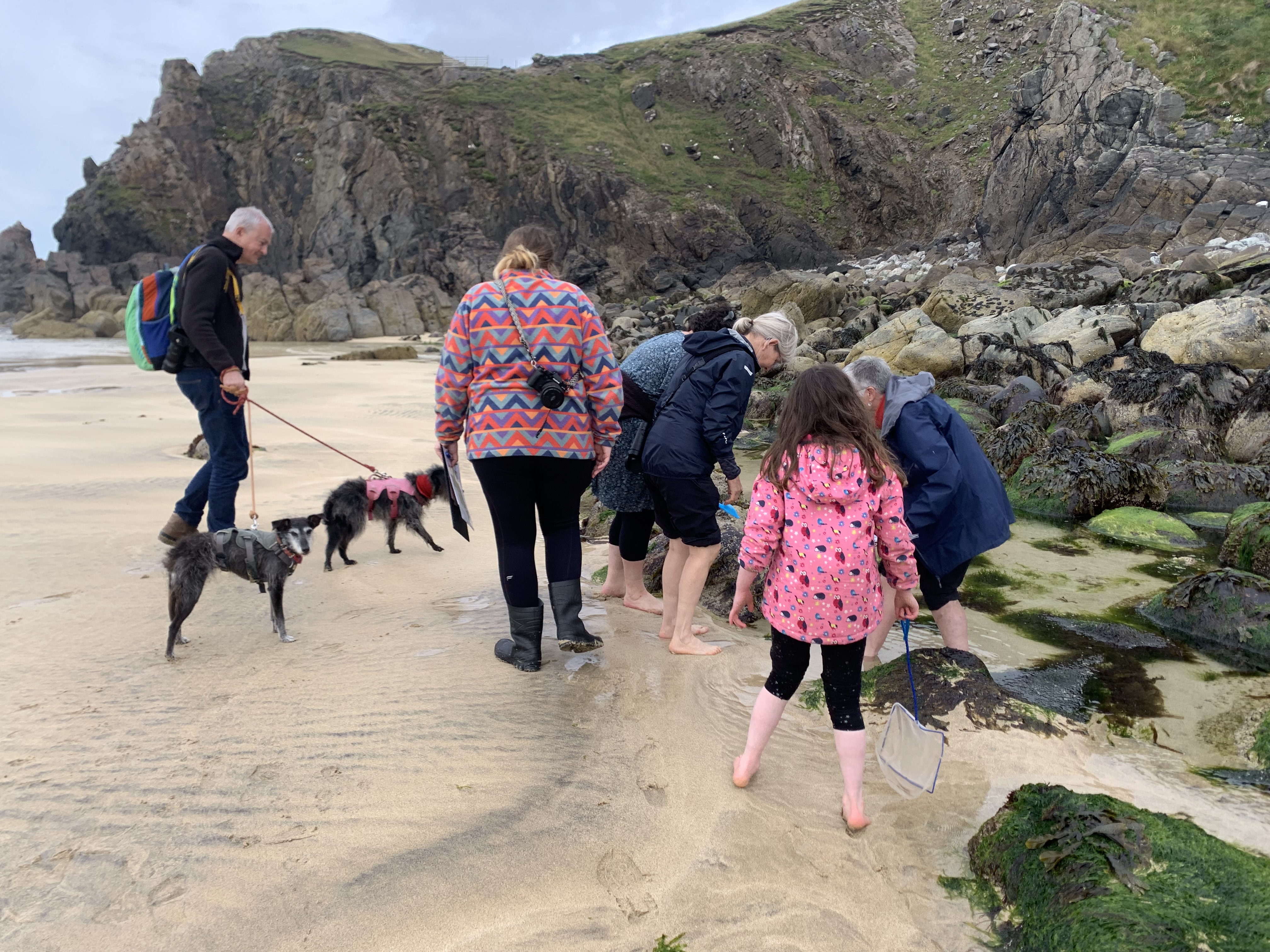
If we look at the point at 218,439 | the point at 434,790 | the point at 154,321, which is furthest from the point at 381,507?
the point at 434,790

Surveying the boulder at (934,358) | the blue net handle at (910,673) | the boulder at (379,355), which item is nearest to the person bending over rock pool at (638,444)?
the blue net handle at (910,673)

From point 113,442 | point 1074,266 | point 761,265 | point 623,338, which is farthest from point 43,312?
point 1074,266

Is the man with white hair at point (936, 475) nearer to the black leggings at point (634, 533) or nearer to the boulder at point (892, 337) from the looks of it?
the black leggings at point (634, 533)

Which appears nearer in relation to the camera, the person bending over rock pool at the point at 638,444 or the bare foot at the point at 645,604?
the person bending over rock pool at the point at 638,444

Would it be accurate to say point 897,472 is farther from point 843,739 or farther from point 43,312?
point 43,312

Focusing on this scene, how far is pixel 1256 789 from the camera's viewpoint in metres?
3.30

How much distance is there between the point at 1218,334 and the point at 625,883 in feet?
47.8

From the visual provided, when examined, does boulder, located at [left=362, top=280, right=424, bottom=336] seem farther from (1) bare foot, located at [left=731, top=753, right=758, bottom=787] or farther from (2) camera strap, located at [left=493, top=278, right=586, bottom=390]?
(1) bare foot, located at [left=731, top=753, right=758, bottom=787]

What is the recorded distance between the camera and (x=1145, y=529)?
7.36m

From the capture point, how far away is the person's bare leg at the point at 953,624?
4.02 metres

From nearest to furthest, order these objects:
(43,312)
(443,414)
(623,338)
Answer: (443,414), (623,338), (43,312)

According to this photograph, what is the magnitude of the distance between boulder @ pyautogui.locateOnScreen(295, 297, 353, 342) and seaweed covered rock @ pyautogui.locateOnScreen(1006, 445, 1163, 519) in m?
38.8

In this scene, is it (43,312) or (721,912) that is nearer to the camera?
(721,912)

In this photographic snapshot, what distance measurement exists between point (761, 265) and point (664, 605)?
1908 inches
